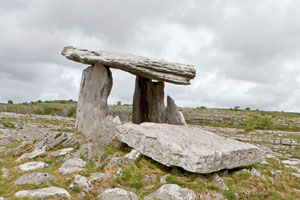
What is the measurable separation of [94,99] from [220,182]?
7747 mm

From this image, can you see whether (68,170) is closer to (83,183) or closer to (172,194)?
(83,183)

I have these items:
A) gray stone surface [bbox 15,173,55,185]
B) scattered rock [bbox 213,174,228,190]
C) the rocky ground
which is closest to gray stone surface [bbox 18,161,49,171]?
the rocky ground

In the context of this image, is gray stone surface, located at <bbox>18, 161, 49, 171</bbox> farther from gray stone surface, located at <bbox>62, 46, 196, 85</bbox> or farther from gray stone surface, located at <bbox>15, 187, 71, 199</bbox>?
gray stone surface, located at <bbox>62, 46, 196, 85</bbox>

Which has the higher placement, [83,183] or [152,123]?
[152,123]

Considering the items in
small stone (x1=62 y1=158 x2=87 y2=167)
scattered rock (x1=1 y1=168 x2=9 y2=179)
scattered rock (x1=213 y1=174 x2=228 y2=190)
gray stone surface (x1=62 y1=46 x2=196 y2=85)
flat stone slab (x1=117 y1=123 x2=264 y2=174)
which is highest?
gray stone surface (x1=62 y1=46 x2=196 y2=85)

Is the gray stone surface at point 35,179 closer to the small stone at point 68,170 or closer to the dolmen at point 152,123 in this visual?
Result: the small stone at point 68,170

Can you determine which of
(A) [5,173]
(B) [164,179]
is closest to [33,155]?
(A) [5,173]

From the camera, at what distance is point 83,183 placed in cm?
850

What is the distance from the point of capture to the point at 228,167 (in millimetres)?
10367

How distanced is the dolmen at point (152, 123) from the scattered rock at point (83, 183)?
2.70 metres

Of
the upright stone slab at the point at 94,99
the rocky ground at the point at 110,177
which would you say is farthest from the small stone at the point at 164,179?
the upright stone slab at the point at 94,99

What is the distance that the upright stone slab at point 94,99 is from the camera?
14.1 m

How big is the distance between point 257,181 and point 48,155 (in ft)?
27.0

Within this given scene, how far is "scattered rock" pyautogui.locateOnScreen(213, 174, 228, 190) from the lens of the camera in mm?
9377
